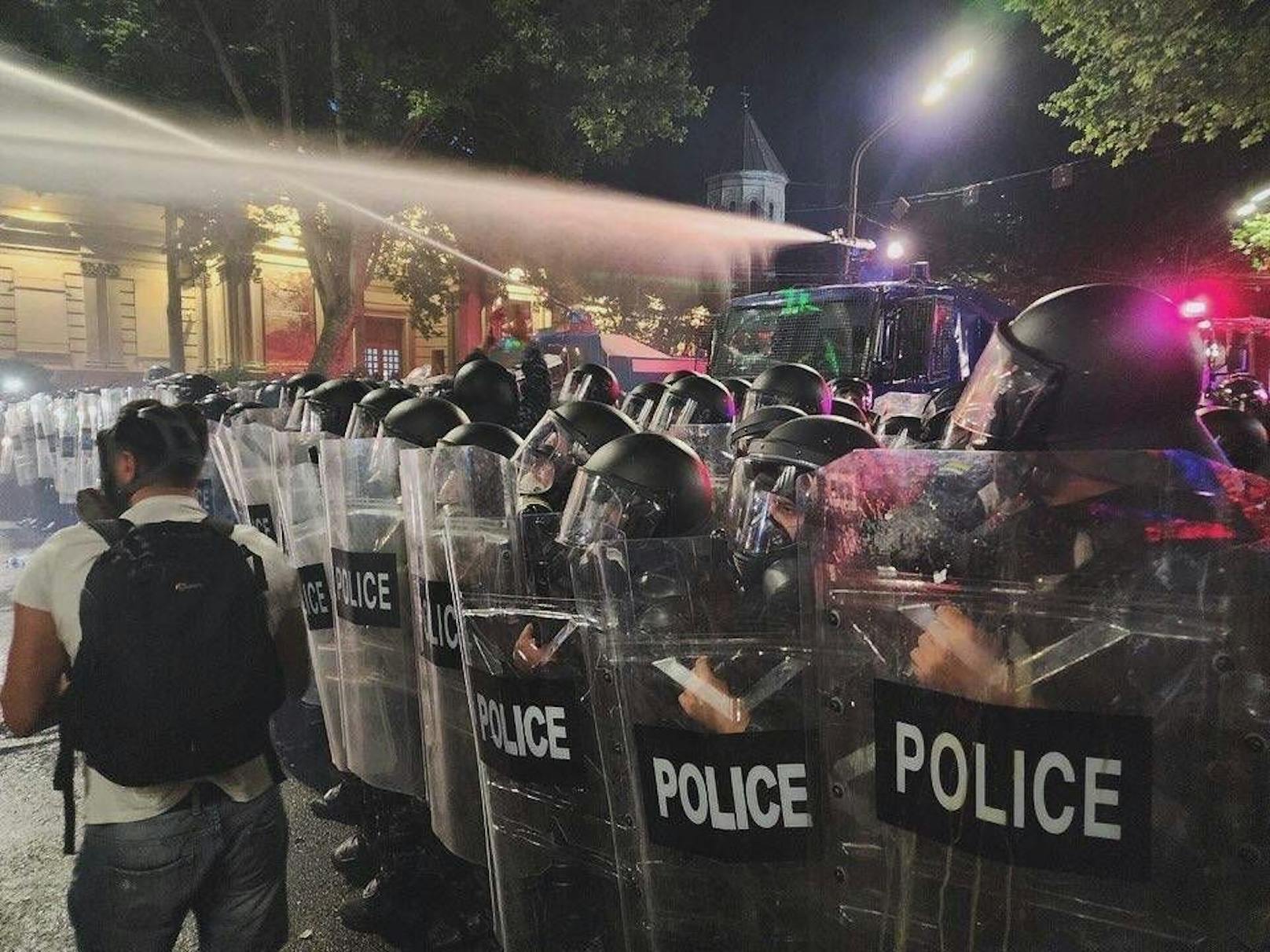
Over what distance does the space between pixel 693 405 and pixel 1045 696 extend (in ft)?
15.6

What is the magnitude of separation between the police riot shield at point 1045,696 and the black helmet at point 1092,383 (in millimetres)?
702

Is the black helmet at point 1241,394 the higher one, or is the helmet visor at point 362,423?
the black helmet at point 1241,394

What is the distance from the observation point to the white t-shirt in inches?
85.3

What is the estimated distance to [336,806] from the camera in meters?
4.16

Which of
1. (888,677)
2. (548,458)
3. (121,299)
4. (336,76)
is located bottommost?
(888,677)

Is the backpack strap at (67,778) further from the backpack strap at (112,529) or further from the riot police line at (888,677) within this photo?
the riot police line at (888,677)

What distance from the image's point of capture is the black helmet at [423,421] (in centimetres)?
448

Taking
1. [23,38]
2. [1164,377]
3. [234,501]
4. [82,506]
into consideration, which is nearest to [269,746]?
[82,506]

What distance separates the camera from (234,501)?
5.18 meters

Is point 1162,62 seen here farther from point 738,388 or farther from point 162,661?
point 162,661

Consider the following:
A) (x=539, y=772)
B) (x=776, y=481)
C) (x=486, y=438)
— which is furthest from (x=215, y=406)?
(x=539, y=772)

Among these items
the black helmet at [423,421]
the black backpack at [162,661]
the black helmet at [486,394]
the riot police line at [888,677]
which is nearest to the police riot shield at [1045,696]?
the riot police line at [888,677]

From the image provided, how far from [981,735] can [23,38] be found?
55.6 ft

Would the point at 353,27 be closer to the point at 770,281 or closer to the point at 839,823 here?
the point at 839,823
